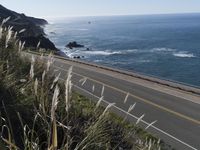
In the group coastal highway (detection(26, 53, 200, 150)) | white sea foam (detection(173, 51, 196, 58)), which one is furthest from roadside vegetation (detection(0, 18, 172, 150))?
white sea foam (detection(173, 51, 196, 58))

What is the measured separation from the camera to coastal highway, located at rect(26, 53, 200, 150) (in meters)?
17.1

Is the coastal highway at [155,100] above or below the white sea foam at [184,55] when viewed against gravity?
above

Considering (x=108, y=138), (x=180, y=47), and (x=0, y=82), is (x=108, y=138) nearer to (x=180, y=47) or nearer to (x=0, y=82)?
(x=0, y=82)

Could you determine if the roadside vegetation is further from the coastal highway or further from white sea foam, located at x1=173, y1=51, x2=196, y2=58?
white sea foam, located at x1=173, y1=51, x2=196, y2=58

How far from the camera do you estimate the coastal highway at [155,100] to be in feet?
56.2

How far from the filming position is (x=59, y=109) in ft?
20.4

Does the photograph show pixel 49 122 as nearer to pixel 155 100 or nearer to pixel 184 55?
pixel 155 100

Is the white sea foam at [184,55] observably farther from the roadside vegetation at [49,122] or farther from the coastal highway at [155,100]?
the roadside vegetation at [49,122]

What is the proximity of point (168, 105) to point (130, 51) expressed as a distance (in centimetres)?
7056

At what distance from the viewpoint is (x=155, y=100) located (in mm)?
24172

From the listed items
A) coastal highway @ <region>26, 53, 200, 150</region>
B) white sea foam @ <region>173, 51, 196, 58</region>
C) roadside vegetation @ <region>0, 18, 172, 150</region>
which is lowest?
white sea foam @ <region>173, 51, 196, 58</region>

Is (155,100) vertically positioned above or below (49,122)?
below

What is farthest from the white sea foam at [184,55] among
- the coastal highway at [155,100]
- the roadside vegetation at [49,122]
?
the roadside vegetation at [49,122]

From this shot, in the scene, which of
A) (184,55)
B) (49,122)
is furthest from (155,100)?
(184,55)
